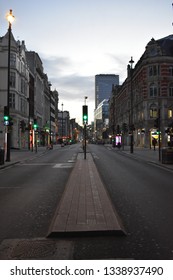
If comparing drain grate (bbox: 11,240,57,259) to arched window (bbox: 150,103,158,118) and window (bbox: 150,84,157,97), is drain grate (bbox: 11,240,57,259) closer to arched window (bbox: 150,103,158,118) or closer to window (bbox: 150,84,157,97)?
arched window (bbox: 150,103,158,118)

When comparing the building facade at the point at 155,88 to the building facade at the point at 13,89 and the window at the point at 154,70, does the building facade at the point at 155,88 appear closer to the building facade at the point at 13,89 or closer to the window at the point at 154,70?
the window at the point at 154,70

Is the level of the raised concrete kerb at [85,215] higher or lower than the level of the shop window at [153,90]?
lower

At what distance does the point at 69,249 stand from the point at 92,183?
7.00 metres

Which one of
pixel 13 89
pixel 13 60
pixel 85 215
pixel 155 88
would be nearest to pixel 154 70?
pixel 155 88

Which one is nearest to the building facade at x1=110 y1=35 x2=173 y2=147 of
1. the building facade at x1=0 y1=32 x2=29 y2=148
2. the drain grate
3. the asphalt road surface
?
the building facade at x1=0 y1=32 x2=29 y2=148

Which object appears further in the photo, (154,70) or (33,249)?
(154,70)

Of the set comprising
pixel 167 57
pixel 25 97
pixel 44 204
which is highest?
pixel 167 57

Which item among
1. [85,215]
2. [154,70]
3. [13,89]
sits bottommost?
[85,215]

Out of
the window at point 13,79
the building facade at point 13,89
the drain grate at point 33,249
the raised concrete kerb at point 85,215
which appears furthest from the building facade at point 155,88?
the drain grate at point 33,249

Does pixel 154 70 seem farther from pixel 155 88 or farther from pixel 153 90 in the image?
pixel 153 90

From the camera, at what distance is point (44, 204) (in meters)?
8.73
